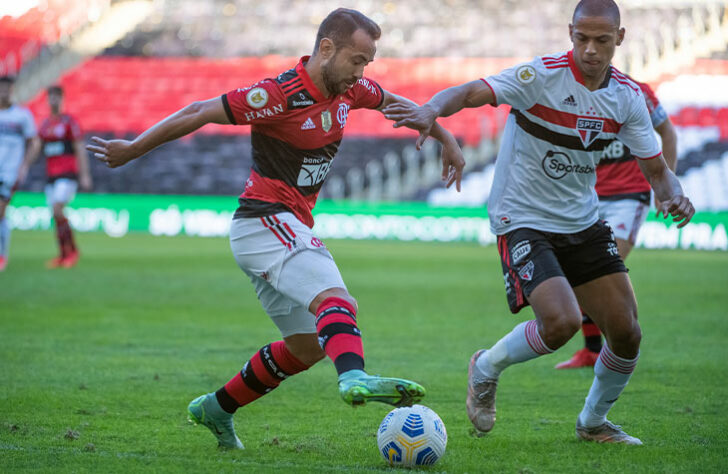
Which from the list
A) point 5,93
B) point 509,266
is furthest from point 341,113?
point 5,93

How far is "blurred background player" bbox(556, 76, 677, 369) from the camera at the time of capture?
308 inches

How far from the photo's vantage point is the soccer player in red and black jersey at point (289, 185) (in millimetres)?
4469

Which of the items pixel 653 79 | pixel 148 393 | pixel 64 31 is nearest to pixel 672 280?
pixel 148 393

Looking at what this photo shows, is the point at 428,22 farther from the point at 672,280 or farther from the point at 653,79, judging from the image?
the point at 672,280

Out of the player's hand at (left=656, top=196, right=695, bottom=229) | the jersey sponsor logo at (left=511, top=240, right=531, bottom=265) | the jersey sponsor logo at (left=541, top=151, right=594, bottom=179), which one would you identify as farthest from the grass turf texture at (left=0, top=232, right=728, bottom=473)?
the jersey sponsor logo at (left=541, top=151, right=594, bottom=179)

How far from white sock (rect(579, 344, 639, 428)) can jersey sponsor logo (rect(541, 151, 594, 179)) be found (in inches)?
36.7

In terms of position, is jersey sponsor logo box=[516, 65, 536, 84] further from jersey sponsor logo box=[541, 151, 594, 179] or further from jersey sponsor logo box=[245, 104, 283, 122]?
jersey sponsor logo box=[245, 104, 283, 122]

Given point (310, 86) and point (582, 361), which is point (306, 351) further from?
point (582, 361)

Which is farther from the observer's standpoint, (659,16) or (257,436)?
(659,16)

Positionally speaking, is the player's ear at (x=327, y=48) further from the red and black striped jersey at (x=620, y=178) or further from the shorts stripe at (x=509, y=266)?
the red and black striped jersey at (x=620, y=178)

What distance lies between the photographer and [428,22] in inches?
1420

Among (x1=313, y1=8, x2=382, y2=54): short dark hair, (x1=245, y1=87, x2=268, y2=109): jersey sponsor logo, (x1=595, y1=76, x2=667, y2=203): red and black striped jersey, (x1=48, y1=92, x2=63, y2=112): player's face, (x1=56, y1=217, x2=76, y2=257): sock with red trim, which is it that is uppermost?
(x1=313, y1=8, x2=382, y2=54): short dark hair

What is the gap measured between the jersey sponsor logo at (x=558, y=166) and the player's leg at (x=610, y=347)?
0.58m

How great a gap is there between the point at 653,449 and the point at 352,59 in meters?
2.39
